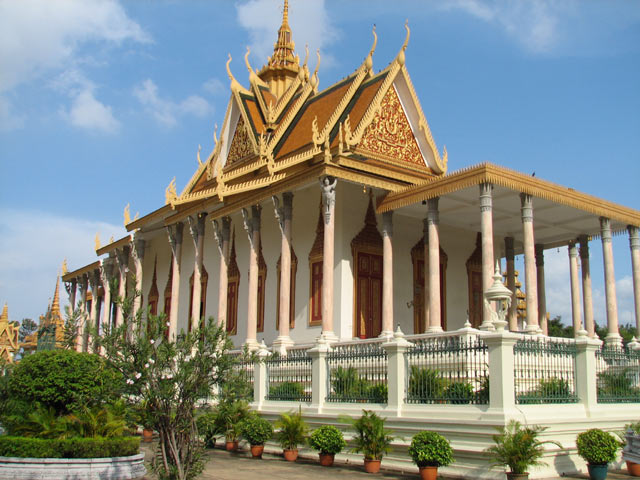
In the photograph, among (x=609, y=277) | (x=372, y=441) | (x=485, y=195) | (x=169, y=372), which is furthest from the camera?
(x=609, y=277)

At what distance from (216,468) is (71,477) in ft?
7.63

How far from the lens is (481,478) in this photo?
881 centimetres

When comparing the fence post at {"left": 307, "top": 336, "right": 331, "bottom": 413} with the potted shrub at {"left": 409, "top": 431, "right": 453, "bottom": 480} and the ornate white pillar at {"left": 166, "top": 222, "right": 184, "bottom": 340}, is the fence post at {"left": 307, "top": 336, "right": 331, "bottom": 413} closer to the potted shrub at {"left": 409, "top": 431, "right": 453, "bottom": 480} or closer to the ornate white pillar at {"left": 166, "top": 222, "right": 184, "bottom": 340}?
the potted shrub at {"left": 409, "top": 431, "right": 453, "bottom": 480}

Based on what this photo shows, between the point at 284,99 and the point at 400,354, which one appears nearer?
the point at 400,354

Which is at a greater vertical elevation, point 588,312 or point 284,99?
point 284,99

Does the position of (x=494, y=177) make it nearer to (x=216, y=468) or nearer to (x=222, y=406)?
(x=216, y=468)

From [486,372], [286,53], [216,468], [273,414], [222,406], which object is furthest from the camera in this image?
[286,53]

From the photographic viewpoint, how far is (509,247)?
66.6 ft

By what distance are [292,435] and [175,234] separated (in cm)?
1236

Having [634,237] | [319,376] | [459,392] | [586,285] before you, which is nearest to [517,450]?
[459,392]

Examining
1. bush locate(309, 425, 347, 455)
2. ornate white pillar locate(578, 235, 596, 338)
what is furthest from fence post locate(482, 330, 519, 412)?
ornate white pillar locate(578, 235, 596, 338)

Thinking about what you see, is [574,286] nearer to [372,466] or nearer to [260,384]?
[260,384]

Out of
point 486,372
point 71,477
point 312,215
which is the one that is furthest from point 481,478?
point 312,215

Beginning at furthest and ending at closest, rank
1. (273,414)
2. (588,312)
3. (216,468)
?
(588,312)
(273,414)
(216,468)
